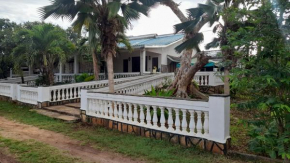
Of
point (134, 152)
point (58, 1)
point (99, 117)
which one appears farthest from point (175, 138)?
point (58, 1)

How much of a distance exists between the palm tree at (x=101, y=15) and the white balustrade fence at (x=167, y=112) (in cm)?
181

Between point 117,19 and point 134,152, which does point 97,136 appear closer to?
point 134,152

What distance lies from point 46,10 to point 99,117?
13.4 feet

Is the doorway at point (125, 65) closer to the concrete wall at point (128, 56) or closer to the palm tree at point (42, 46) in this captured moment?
the concrete wall at point (128, 56)

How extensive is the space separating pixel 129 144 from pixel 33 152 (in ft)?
6.46

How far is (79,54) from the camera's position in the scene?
1672 cm

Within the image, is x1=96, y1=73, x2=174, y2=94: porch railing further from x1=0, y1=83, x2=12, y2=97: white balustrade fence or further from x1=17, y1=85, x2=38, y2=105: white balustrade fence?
x1=0, y1=83, x2=12, y2=97: white balustrade fence

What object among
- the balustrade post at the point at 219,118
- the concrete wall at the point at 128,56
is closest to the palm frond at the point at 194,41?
the balustrade post at the point at 219,118

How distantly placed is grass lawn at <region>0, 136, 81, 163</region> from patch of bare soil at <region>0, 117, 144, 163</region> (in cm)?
20

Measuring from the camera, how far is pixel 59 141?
17.5ft

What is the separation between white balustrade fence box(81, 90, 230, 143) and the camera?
420 cm

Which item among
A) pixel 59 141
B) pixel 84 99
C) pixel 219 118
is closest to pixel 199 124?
pixel 219 118

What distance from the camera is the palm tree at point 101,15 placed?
7.56 meters

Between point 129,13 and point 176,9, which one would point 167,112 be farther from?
point 176,9
